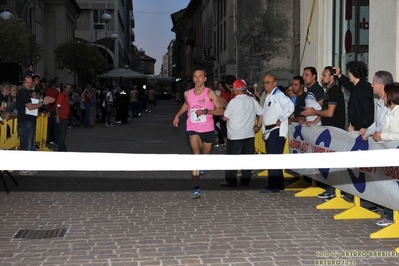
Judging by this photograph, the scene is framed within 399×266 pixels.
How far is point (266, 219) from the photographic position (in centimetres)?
845

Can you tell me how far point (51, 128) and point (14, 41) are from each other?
11.2 m

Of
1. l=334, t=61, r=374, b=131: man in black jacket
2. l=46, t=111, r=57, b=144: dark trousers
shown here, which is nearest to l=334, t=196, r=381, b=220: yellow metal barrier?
l=334, t=61, r=374, b=131: man in black jacket

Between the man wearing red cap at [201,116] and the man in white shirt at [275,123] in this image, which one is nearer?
the man wearing red cap at [201,116]

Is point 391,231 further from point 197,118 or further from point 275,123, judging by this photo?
point 197,118

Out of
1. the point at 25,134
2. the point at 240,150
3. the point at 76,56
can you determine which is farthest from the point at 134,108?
the point at 240,150

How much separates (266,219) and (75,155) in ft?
14.5

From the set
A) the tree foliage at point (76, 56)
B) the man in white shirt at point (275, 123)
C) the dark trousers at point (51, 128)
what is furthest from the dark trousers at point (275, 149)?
the tree foliage at point (76, 56)

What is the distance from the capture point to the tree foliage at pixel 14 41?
1108 inches

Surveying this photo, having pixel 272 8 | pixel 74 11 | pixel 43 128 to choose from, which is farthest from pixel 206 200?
pixel 74 11

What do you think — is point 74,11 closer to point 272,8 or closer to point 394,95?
point 272,8

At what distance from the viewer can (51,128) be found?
61.0 ft

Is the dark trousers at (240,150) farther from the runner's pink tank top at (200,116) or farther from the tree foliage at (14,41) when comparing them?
the tree foliage at (14,41)

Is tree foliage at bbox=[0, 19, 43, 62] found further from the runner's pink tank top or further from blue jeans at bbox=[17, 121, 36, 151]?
the runner's pink tank top

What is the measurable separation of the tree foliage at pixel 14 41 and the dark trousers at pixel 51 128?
10.8 meters
